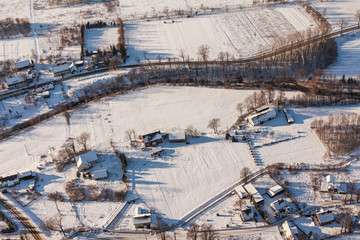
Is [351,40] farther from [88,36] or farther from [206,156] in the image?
[88,36]

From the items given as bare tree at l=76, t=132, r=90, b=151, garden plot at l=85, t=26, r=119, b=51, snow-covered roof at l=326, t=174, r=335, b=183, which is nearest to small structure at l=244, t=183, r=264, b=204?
snow-covered roof at l=326, t=174, r=335, b=183

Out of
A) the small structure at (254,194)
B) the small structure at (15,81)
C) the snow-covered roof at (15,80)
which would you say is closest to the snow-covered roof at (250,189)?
the small structure at (254,194)

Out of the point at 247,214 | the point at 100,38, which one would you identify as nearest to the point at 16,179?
the point at 247,214

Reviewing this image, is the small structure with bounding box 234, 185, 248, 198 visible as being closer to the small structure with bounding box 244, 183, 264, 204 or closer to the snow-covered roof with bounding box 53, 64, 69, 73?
the small structure with bounding box 244, 183, 264, 204

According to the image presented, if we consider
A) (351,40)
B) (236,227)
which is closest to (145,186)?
(236,227)

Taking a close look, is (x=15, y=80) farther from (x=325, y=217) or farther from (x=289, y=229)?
(x=325, y=217)

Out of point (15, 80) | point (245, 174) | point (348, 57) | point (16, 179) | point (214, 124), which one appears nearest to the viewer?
point (245, 174)
